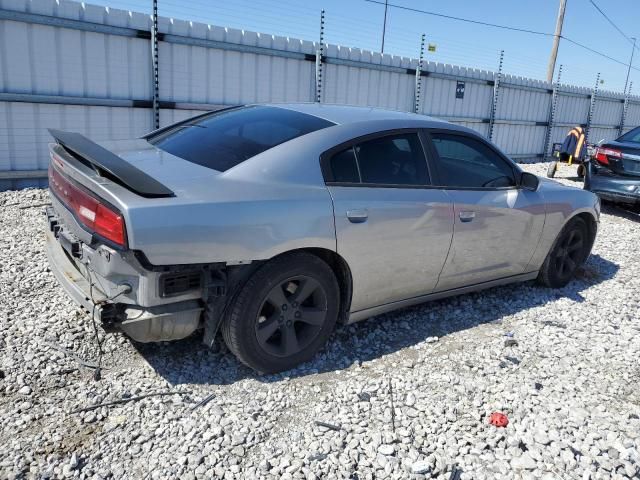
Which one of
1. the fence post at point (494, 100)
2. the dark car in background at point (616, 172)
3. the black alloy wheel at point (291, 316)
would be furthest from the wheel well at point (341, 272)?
the fence post at point (494, 100)

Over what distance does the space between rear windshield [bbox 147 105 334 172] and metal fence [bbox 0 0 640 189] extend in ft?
13.7

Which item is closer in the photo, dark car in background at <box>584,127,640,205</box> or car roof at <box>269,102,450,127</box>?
car roof at <box>269,102,450,127</box>

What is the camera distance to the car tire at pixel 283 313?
3029mm

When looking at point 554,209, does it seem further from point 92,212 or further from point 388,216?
point 92,212

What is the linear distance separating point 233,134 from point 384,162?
40.0 inches

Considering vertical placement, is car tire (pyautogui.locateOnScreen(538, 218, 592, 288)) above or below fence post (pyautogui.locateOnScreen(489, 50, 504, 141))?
below

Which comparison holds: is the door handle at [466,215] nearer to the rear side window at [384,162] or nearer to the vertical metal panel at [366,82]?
the rear side window at [384,162]

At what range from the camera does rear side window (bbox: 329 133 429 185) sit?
133 inches

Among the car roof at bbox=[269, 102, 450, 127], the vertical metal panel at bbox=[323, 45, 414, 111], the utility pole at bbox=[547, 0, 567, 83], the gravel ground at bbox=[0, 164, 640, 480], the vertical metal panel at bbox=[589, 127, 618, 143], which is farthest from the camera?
the utility pole at bbox=[547, 0, 567, 83]

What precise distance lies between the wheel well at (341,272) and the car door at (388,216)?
40mm

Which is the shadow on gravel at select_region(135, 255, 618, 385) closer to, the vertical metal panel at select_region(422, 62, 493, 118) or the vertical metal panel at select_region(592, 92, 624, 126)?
the vertical metal panel at select_region(422, 62, 493, 118)

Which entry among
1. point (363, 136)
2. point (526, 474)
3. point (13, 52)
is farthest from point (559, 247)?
point (13, 52)

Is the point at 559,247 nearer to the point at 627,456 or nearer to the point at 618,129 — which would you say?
the point at 627,456

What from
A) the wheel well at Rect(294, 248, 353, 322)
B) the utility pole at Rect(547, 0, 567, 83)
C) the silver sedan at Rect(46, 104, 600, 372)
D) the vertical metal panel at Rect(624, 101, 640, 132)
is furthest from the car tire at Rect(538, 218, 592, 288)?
the utility pole at Rect(547, 0, 567, 83)
